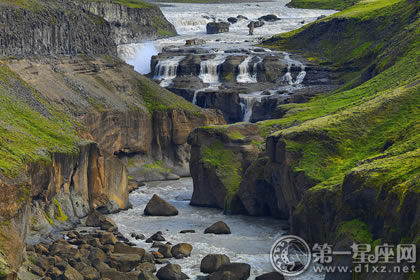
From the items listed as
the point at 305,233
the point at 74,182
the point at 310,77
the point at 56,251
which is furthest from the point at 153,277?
the point at 310,77

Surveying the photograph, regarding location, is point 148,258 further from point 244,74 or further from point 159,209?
point 244,74

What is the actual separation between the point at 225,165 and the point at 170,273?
121ft

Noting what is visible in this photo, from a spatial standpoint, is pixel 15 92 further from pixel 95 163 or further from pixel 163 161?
pixel 163 161

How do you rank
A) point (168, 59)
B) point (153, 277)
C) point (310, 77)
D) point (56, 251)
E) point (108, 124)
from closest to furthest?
1. point (153, 277)
2. point (56, 251)
3. point (108, 124)
4. point (310, 77)
5. point (168, 59)

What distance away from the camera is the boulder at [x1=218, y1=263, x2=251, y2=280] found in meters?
72.7

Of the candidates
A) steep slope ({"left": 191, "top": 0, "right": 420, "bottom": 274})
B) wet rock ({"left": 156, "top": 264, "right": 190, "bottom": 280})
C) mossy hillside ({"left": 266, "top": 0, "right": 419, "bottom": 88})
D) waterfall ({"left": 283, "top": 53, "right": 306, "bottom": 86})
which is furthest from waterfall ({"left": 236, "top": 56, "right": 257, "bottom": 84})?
wet rock ({"left": 156, "top": 264, "right": 190, "bottom": 280})

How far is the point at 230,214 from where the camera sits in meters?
103

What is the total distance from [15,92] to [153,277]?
40.5m

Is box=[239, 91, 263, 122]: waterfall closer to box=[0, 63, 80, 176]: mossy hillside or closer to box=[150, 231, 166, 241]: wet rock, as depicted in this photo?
box=[0, 63, 80, 176]: mossy hillside

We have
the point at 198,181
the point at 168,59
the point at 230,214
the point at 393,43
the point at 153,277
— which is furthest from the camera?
the point at 168,59

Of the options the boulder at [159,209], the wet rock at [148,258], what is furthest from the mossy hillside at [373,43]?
the wet rock at [148,258]

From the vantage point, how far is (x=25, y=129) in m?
92.6

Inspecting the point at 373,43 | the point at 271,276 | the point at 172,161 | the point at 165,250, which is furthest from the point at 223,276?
the point at 373,43

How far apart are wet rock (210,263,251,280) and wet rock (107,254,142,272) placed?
6.89 m
